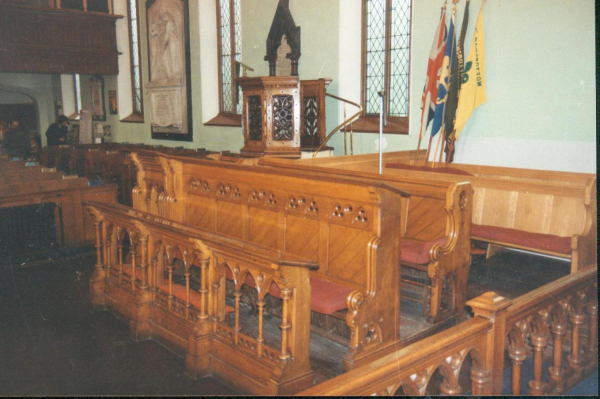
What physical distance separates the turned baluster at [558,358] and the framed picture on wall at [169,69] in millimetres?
8579

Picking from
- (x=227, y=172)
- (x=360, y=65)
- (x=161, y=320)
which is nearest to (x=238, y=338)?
(x=161, y=320)

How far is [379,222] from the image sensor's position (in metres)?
2.98

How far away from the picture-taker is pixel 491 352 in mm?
2191

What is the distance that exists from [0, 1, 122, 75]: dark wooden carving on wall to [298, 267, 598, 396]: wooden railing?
10178 millimetres

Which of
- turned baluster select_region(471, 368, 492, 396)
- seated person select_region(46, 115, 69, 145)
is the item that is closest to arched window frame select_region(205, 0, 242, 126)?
seated person select_region(46, 115, 69, 145)

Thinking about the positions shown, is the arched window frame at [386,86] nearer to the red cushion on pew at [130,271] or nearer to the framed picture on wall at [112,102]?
the red cushion on pew at [130,271]

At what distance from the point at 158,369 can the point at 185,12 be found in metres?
8.12

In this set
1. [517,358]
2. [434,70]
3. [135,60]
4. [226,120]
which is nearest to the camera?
[517,358]

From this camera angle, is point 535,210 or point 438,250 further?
point 535,210

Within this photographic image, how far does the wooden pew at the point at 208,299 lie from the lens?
2682 mm

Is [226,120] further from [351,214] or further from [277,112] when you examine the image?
[351,214]

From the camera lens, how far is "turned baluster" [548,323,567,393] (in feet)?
8.47

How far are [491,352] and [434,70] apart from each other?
4204 millimetres

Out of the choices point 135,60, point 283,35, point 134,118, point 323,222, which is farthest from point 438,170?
point 135,60
